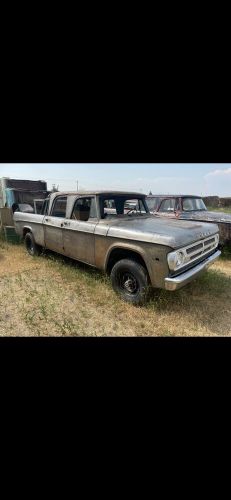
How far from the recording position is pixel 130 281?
388cm

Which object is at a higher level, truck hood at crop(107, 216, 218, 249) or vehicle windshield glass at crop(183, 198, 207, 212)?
vehicle windshield glass at crop(183, 198, 207, 212)

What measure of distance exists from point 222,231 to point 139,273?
3.74 m

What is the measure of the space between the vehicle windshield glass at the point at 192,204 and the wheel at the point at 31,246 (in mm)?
4111

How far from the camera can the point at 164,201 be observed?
7.31 meters

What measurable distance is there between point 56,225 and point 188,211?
12.4 feet

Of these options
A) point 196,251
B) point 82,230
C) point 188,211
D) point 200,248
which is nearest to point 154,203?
point 188,211

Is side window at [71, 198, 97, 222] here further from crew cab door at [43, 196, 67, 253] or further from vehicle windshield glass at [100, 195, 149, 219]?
crew cab door at [43, 196, 67, 253]

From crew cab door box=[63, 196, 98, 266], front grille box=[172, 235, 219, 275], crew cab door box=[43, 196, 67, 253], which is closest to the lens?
front grille box=[172, 235, 219, 275]

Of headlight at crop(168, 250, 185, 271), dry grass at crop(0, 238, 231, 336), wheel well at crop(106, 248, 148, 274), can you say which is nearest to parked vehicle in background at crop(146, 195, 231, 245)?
dry grass at crop(0, 238, 231, 336)

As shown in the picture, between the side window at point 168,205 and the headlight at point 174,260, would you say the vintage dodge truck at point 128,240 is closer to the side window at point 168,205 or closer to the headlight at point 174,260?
the headlight at point 174,260

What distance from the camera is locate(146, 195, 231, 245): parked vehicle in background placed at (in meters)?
6.36

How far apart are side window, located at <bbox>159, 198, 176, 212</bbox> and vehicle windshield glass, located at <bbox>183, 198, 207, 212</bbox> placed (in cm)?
31

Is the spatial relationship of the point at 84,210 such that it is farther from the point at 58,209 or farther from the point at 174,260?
the point at 174,260

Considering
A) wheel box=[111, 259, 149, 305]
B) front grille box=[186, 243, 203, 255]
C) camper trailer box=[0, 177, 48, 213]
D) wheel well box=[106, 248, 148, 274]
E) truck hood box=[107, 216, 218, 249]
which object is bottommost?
wheel box=[111, 259, 149, 305]
